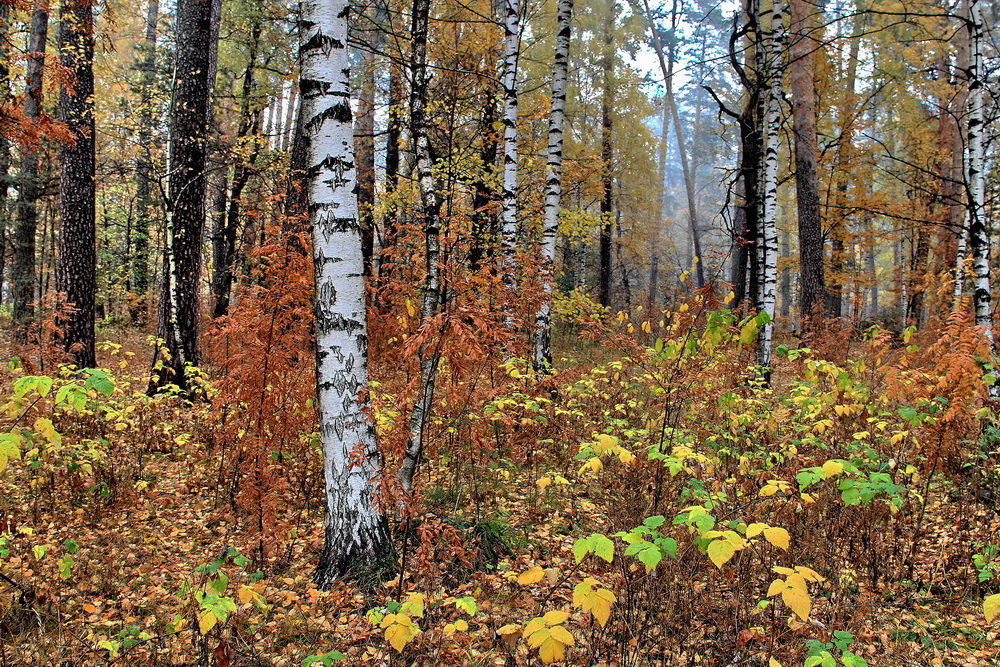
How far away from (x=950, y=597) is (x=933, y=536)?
845mm

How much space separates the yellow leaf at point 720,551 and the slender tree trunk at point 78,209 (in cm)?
885

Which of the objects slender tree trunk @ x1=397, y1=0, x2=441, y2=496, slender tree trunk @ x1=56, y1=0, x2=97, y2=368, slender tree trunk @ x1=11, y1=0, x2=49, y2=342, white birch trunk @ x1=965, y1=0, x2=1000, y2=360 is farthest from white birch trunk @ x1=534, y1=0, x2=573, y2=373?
slender tree trunk @ x1=11, y1=0, x2=49, y2=342

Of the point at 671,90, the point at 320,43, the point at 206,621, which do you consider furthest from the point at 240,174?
the point at 671,90

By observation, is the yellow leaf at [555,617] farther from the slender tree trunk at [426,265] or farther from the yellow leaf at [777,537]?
the slender tree trunk at [426,265]

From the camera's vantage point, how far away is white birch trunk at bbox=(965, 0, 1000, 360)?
5184mm

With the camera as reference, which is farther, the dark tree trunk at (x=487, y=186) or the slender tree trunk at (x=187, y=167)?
the dark tree trunk at (x=487, y=186)

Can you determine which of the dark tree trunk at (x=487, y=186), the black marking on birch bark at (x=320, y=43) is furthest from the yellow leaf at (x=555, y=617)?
the dark tree trunk at (x=487, y=186)

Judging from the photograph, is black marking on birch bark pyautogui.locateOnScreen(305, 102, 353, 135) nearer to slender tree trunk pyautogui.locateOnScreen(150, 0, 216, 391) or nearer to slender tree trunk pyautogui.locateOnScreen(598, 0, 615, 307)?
slender tree trunk pyautogui.locateOnScreen(150, 0, 216, 391)

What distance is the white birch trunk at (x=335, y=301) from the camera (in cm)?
369

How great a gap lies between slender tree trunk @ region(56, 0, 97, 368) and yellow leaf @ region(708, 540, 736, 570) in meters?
8.85

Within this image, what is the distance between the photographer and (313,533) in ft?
15.0

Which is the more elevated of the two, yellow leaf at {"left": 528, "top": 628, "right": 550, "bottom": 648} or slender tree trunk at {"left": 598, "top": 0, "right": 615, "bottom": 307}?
slender tree trunk at {"left": 598, "top": 0, "right": 615, "bottom": 307}

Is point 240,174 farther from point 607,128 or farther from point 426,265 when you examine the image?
point 426,265

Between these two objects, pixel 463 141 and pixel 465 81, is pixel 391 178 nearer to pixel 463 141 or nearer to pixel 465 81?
pixel 463 141
